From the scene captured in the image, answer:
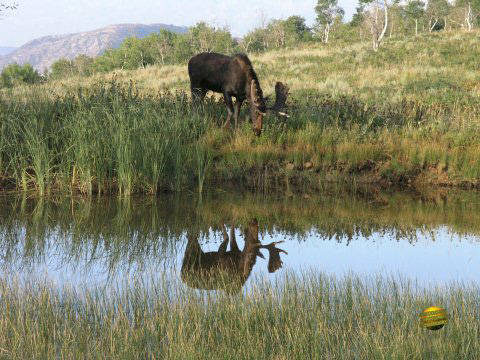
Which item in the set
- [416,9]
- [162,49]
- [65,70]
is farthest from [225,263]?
[416,9]

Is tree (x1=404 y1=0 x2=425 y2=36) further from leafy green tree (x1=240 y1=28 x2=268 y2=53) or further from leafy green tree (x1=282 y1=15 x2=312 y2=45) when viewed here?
leafy green tree (x1=240 y1=28 x2=268 y2=53)

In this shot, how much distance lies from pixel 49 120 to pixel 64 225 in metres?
4.12

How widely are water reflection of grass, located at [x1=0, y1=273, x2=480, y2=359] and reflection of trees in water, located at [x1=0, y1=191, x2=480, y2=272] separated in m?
1.47

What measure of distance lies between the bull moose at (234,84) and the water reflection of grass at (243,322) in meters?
7.40

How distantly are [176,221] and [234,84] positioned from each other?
18.3 ft

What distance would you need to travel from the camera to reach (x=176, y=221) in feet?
30.0

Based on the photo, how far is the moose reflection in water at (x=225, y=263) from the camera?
6246mm

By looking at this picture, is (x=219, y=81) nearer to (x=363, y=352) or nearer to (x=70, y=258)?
(x=70, y=258)

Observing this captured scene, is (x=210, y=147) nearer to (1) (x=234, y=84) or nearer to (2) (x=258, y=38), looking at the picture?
(1) (x=234, y=84)

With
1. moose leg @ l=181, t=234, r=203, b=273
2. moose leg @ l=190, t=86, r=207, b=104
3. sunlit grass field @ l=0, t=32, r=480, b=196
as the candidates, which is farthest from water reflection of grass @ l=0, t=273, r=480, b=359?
moose leg @ l=190, t=86, r=207, b=104

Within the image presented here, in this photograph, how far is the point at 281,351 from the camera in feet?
14.4

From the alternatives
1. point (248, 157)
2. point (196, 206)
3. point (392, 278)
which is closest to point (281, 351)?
point (392, 278)

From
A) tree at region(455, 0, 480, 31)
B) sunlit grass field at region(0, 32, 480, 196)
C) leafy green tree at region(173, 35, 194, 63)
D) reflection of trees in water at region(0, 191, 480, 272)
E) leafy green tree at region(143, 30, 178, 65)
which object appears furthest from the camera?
leafy green tree at region(143, 30, 178, 65)

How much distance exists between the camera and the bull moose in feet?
42.9
